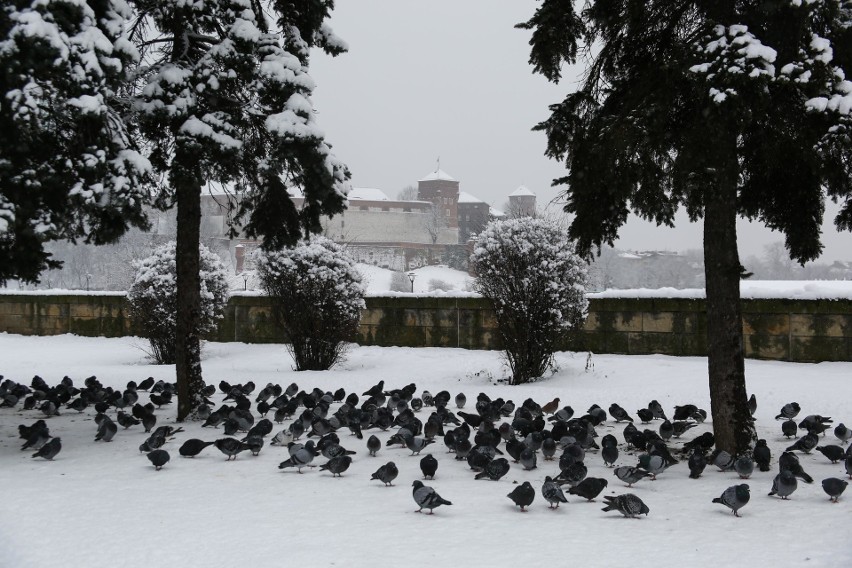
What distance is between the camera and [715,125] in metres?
5.48

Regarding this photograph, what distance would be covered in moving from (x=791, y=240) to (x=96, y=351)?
14.6m

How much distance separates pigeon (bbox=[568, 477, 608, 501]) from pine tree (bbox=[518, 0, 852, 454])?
5.64 feet

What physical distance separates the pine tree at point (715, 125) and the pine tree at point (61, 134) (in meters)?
3.62

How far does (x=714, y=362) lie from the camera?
641cm

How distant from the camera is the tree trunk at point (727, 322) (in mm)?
6309

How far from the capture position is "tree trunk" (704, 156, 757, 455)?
6309mm

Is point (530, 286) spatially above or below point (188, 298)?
A: above

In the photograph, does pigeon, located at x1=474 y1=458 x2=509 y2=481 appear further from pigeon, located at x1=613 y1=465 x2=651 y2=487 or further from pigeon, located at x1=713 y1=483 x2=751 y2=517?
pigeon, located at x1=713 y1=483 x2=751 y2=517

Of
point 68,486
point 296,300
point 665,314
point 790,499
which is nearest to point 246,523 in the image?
point 68,486

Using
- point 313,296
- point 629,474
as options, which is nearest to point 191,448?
point 629,474

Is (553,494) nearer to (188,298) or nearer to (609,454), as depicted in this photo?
(609,454)

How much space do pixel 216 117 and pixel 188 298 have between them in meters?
1.96

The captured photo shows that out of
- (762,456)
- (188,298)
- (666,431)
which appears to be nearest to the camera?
(762,456)

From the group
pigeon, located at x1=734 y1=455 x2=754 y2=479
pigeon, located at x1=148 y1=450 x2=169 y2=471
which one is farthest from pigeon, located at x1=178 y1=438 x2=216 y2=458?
pigeon, located at x1=734 y1=455 x2=754 y2=479
